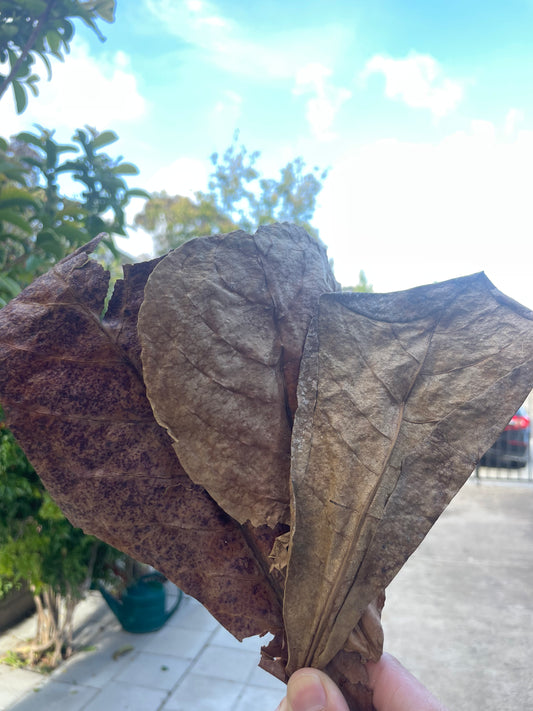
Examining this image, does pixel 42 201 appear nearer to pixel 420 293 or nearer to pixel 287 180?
pixel 420 293

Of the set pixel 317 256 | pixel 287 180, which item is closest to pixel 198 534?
pixel 317 256

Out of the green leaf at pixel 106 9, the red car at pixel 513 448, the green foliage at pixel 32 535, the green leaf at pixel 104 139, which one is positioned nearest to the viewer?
the green leaf at pixel 106 9

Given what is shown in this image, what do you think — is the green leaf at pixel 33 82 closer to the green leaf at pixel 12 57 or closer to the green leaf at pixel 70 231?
the green leaf at pixel 12 57

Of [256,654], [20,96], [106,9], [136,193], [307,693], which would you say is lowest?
[256,654]

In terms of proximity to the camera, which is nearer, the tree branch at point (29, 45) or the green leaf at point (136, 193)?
the tree branch at point (29, 45)

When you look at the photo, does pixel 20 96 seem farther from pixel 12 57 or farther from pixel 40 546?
pixel 40 546

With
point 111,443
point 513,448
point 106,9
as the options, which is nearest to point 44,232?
point 106,9

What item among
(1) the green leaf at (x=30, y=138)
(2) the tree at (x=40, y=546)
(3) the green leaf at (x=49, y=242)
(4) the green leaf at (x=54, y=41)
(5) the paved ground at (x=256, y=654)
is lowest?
(5) the paved ground at (x=256, y=654)

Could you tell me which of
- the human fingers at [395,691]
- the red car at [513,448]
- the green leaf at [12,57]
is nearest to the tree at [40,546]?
the green leaf at [12,57]
